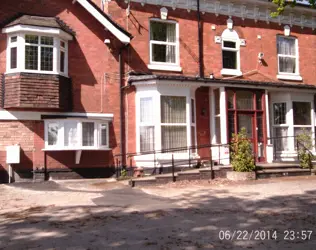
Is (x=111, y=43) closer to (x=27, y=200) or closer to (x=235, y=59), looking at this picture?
(x=235, y=59)

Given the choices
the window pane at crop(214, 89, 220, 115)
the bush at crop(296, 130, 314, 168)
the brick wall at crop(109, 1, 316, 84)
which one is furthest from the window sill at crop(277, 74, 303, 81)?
the window pane at crop(214, 89, 220, 115)

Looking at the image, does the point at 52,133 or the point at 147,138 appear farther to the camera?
the point at 147,138

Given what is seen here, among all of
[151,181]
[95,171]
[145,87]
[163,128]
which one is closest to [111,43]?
[145,87]

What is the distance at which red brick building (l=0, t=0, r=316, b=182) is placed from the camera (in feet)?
43.4

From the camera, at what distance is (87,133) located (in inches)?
534

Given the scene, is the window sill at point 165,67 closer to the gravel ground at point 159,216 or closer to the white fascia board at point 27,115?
the white fascia board at point 27,115

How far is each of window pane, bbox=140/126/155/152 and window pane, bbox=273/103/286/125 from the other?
21.1ft

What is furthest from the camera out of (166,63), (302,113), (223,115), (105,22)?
(302,113)

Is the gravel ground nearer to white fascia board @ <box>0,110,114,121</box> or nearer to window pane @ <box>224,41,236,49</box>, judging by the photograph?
white fascia board @ <box>0,110,114,121</box>

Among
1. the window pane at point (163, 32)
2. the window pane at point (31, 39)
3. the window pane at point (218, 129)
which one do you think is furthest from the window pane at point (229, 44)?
the window pane at point (31, 39)

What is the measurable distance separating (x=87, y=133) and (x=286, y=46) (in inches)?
435

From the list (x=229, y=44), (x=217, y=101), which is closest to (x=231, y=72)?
(x=229, y=44)

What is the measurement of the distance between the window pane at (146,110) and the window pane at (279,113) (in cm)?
640

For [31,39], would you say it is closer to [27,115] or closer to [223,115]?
[27,115]
